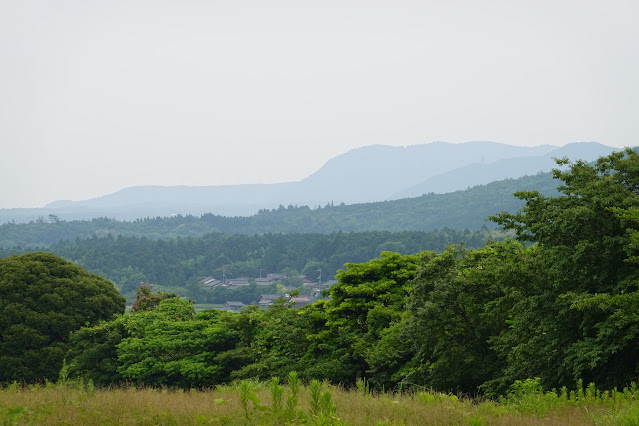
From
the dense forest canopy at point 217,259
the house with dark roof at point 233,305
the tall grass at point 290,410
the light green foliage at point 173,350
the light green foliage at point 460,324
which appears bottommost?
the house with dark roof at point 233,305

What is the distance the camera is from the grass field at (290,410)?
780 cm

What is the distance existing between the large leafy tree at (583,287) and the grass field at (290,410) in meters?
4.30

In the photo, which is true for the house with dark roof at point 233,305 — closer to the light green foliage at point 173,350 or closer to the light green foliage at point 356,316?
the light green foliage at point 173,350

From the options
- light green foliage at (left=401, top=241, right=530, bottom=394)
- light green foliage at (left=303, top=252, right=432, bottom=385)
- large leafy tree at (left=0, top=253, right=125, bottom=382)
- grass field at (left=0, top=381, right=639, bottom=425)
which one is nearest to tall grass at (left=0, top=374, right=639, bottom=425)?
grass field at (left=0, top=381, right=639, bottom=425)

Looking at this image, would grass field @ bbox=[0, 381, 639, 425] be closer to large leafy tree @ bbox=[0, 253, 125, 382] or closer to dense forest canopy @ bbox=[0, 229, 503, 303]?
large leafy tree @ bbox=[0, 253, 125, 382]

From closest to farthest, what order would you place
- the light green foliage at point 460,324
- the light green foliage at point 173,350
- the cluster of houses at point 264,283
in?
the light green foliage at point 460,324 < the light green foliage at point 173,350 < the cluster of houses at point 264,283

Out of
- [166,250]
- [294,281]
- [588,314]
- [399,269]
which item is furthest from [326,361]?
[166,250]

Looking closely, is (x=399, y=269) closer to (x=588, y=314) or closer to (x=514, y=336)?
(x=514, y=336)

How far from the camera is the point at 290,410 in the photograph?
7.95m

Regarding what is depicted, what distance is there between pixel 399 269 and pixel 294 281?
155m

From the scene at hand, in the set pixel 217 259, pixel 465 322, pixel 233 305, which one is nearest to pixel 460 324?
pixel 465 322

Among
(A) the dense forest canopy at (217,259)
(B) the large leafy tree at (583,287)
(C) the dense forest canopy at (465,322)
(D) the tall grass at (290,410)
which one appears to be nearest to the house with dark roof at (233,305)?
(A) the dense forest canopy at (217,259)

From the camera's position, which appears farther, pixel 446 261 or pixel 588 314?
pixel 446 261

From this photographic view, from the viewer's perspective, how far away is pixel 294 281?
181375mm
